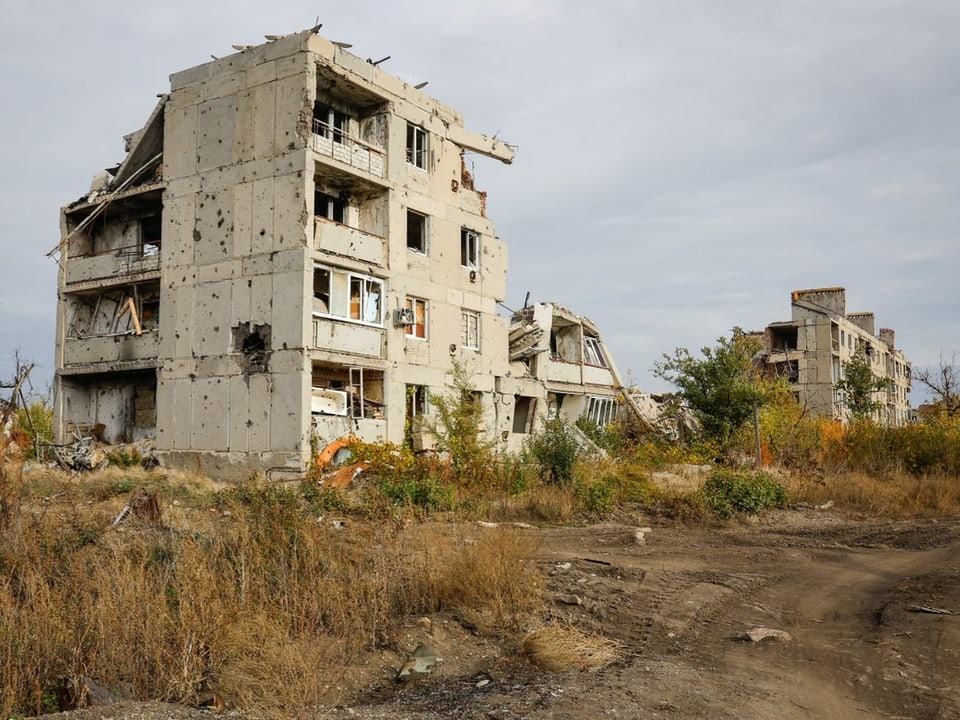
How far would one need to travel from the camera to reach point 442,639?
26.5 feet

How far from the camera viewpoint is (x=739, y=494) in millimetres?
17828

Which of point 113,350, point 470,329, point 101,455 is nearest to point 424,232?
point 470,329

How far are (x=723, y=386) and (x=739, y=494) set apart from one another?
935 cm

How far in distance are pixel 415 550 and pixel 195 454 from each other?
1614 cm

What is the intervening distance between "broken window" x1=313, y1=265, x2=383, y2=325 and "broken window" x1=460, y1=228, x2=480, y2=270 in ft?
15.3

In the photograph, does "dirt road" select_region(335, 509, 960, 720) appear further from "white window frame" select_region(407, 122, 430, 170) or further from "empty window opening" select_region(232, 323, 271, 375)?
"white window frame" select_region(407, 122, 430, 170)

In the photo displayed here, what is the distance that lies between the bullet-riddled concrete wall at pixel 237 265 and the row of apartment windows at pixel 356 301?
52.0 inches

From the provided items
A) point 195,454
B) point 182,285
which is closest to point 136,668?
point 195,454

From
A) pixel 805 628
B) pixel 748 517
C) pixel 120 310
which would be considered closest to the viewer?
pixel 805 628

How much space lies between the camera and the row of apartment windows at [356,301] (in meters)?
23.9

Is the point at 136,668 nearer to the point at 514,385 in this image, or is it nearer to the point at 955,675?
the point at 955,675

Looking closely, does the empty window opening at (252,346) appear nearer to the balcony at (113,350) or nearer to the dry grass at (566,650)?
the balcony at (113,350)

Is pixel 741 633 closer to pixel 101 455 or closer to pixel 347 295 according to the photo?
pixel 347 295

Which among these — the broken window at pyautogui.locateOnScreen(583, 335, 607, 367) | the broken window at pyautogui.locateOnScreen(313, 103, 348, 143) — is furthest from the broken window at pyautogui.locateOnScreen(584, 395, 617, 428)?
the broken window at pyautogui.locateOnScreen(313, 103, 348, 143)
